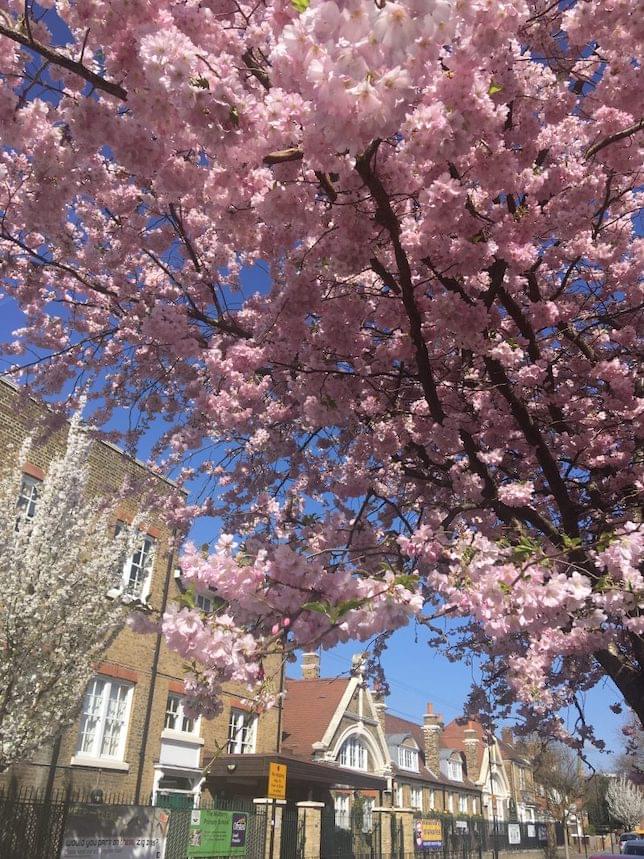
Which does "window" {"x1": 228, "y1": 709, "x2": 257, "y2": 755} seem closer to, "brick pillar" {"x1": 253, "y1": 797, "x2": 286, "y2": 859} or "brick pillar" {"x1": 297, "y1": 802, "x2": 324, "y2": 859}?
"brick pillar" {"x1": 297, "y1": 802, "x2": 324, "y2": 859}

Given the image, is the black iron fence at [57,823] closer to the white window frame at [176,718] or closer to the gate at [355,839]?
the white window frame at [176,718]

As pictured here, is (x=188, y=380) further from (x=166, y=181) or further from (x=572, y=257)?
(x=572, y=257)

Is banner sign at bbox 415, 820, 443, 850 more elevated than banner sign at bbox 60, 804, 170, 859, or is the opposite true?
banner sign at bbox 60, 804, 170, 859

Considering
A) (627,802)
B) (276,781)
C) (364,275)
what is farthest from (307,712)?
(627,802)

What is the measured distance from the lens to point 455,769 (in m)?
41.2

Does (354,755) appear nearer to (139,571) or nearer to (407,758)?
(407,758)

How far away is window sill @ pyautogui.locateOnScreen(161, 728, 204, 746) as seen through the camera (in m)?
15.6

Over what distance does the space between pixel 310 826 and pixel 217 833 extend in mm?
3494

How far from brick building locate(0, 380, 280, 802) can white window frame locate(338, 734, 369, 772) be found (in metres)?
9.15

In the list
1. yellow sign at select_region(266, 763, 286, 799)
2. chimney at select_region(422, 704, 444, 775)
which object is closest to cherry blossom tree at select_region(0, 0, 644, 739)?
yellow sign at select_region(266, 763, 286, 799)

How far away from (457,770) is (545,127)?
44411mm

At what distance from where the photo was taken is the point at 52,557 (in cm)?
1129

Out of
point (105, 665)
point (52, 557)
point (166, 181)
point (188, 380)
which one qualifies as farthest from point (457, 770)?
point (166, 181)

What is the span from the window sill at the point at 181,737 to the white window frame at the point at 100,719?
1.33 meters
